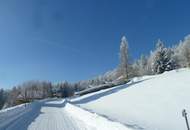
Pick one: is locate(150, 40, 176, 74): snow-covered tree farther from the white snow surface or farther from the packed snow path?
the packed snow path

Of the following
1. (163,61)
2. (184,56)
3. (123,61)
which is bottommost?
(163,61)

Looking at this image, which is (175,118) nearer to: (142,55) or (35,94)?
(142,55)

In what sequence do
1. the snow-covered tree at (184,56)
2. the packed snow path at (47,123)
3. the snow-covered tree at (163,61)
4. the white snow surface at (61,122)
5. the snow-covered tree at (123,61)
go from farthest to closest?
the snow-covered tree at (184,56) < the snow-covered tree at (123,61) < the snow-covered tree at (163,61) < the packed snow path at (47,123) < the white snow surface at (61,122)

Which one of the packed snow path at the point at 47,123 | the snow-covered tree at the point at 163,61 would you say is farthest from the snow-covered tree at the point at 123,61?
the packed snow path at the point at 47,123

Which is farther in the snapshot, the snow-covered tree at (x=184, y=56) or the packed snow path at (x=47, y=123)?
the snow-covered tree at (x=184, y=56)

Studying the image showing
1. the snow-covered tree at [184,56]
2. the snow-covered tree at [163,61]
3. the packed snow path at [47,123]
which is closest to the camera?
the packed snow path at [47,123]

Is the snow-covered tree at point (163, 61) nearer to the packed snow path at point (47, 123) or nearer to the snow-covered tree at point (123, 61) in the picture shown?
the snow-covered tree at point (123, 61)

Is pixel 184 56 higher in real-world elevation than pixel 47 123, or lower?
higher

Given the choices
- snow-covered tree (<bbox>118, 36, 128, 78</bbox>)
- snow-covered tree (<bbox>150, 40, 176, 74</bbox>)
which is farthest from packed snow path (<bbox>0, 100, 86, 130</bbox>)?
snow-covered tree (<bbox>118, 36, 128, 78</bbox>)

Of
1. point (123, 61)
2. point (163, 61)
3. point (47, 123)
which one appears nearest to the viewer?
Result: point (47, 123)

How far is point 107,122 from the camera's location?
10305 millimetres

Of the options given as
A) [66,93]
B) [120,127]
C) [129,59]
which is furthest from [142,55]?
[120,127]

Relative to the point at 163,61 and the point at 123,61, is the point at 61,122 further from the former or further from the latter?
the point at 123,61

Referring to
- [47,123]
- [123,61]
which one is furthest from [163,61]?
[47,123]
